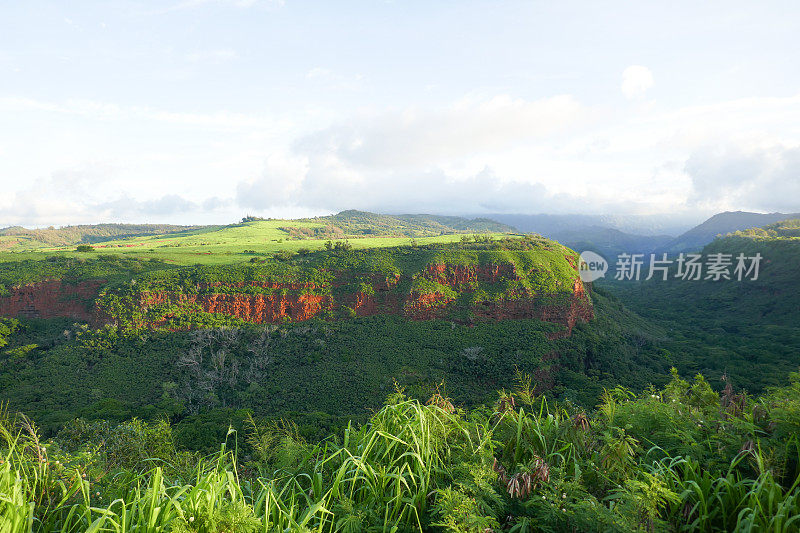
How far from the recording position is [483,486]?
3639 millimetres

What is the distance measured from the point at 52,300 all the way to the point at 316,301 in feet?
111

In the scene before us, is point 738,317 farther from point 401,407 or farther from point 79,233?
point 79,233

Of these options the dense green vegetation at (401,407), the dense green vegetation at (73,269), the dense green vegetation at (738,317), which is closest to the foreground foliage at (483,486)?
the dense green vegetation at (401,407)

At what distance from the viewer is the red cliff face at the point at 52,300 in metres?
43.4

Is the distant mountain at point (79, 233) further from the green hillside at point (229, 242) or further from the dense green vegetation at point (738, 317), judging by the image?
the dense green vegetation at point (738, 317)

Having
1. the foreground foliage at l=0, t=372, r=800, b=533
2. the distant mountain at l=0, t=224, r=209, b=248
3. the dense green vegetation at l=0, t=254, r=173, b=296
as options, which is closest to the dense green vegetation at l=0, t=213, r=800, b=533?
the foreground foliage at l=0, t=372, r=800, b=533

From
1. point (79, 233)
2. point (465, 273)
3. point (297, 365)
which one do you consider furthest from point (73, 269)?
point (79, 233)

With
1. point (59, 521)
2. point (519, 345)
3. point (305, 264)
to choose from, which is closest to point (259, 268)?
point (305, 264)

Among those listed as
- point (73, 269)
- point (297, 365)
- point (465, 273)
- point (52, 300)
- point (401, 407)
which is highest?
point (401, 407)

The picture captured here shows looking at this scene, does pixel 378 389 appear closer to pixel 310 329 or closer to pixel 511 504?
pixel 310 329

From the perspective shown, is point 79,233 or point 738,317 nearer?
point 738,317

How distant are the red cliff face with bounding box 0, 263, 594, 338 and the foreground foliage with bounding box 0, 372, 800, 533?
42677 millimetres

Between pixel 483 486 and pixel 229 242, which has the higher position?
pixel 229 242

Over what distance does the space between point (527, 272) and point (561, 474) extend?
5015cm
